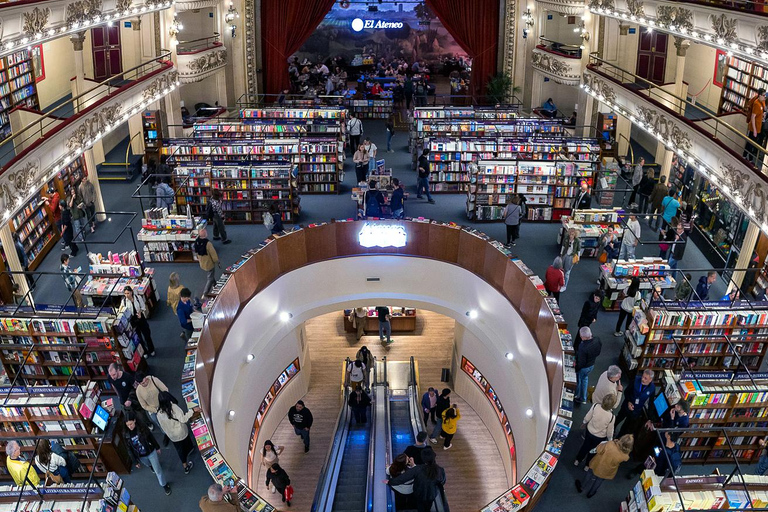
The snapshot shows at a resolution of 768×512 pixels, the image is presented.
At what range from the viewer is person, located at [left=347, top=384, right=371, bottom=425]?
12508mm

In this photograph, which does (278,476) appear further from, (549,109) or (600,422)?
(549,109)

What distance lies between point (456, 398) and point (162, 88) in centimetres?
1111

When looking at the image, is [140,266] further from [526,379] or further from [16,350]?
[526,379]

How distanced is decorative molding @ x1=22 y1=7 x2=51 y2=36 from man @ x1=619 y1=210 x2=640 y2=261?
1082 cm

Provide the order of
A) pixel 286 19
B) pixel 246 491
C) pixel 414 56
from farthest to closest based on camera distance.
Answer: pixel 414 56 → pixel 286 19 → pixel 246 491

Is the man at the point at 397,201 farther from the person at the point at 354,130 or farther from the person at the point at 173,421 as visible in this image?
the person at the point at 173,421

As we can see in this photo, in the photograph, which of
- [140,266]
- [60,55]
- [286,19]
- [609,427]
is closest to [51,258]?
[140,266]

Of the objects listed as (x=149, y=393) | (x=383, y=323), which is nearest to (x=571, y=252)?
(x=383, y=323)

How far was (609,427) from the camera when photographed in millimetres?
7617

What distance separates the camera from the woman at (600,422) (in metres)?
7.53

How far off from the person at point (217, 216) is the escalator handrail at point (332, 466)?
13.4 ft

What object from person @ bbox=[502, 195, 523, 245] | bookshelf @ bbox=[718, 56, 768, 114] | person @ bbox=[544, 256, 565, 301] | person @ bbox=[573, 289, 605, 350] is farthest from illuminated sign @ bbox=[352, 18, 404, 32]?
person @ bbox=[573, 289, 605, 350]

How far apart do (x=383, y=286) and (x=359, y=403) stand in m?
2.86

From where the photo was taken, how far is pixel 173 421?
25.4ft
